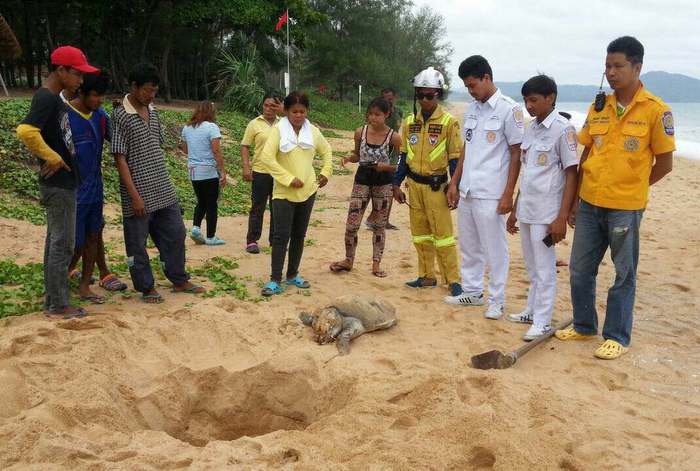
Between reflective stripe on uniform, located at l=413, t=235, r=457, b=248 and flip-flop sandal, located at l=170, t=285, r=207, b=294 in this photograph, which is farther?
reflective stripe on uniform, located at l=413, t=235, r=457, b=248

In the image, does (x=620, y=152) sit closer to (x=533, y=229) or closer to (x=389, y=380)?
(x=533, y=229)

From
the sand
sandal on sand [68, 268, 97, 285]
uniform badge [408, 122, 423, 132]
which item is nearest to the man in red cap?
the sand

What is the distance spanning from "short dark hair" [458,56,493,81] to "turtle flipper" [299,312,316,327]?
2.10m

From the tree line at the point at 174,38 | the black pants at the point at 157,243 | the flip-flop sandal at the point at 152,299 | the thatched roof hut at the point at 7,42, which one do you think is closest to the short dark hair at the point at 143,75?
the black pants at the point at 157,243

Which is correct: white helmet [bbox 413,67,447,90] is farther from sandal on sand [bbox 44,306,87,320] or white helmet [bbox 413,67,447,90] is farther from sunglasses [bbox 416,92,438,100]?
sandal on sand [bbox 44,306,87,320]

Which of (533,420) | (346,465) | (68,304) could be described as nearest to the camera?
(346,465)

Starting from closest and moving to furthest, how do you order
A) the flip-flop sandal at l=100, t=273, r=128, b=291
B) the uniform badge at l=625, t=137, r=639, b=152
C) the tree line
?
the uniform badge at l=625, t=137, r=639, b=152 < the flip-flop sandal at l=100, t=273, r=128, b=291 < the tree line

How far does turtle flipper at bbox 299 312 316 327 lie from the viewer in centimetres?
440

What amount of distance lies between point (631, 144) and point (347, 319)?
7.20 feet

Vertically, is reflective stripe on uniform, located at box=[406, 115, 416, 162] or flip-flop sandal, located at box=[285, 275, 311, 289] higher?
reflective stripe on uniform, located at box=[406, 115, 416, 162]

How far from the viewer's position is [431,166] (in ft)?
16.3

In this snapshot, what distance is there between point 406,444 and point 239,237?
493 cm

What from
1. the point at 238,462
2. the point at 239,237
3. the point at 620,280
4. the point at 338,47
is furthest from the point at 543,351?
the point at 338,47

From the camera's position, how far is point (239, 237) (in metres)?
7.41
